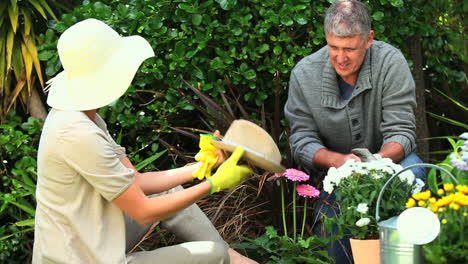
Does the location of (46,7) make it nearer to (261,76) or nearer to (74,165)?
(261,76)

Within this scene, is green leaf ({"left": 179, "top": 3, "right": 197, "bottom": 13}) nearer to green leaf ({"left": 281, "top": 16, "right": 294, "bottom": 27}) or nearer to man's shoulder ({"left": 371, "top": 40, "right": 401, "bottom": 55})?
green leaf ({"left": 281, "top": 16, "right": 294, "bottom": 27})

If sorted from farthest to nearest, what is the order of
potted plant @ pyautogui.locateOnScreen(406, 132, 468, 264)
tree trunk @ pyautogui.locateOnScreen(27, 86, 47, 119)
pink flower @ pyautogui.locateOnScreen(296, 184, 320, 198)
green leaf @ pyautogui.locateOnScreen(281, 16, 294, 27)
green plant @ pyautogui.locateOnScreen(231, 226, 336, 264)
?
tree trunk @ pyautogui.locateOnScreen(27, 86, 47, 119), green leaf @ pyautogui.locateOnScreen(281, 16, 294, 27), pink flower @ pyautogui.locateOnScreen(296, 184, 320, 198), green plant @ pyautogui.locateOnScreen(231, 226, 336, 264), potted plant @ pyautogui.locateOnScreen(406, 132, 468, 264)

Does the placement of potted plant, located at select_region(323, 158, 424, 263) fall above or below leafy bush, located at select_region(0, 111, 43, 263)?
above

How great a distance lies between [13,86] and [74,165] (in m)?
2.16

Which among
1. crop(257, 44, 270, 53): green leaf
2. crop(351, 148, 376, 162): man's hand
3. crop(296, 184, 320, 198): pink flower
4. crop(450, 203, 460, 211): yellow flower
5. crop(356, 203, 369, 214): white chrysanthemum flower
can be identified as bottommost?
crop(296, 184, 320, 198): pink flower

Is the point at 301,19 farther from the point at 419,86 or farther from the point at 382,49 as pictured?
the point at 419,86

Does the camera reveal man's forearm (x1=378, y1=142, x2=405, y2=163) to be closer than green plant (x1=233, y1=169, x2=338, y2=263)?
No

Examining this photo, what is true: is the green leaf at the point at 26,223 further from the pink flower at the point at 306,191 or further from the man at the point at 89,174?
the pink flower at the point at 306,191

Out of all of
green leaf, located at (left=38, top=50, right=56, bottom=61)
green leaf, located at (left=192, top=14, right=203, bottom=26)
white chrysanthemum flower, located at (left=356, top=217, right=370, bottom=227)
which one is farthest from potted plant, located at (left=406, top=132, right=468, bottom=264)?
green leaf, located at (left=38, top=50, right=56, bottom=61)

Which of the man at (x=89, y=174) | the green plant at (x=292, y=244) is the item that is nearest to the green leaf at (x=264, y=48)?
the green plant at (x=292, y=244)

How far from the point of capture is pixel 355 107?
334cm

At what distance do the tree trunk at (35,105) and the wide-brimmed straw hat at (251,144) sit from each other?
5.93 ft

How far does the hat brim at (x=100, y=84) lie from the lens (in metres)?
2.51

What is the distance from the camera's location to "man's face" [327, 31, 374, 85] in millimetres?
3164
